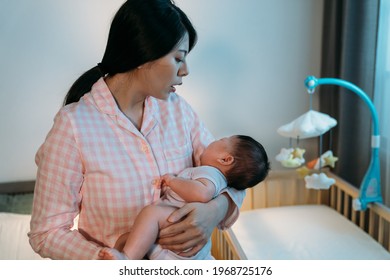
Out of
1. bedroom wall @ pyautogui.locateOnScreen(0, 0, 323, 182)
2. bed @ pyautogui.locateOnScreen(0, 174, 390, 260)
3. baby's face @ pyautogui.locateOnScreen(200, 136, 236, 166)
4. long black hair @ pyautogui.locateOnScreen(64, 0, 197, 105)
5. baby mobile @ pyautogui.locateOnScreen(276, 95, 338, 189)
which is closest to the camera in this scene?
long black hair @ pyautogui.locateOnScreen(64, 0, 197, 105)

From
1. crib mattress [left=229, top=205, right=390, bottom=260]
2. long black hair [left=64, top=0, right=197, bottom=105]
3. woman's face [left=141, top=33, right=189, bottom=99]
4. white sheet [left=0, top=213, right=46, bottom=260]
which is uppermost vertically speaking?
long black hair [left=64, top=0, right=197, bottom=105]

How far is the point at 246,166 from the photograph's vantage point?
0.85 metres

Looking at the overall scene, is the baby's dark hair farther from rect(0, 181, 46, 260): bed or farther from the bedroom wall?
rect(0, 181, 46, 260): bed

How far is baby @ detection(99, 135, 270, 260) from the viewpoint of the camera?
707mm

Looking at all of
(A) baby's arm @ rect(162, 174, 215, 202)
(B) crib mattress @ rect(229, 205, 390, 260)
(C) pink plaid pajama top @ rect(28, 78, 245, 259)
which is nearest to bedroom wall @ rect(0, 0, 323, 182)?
(B) crib mattress @ rect(229, 205, 390, 260)

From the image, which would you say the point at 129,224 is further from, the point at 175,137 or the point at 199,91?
the point at 199,91

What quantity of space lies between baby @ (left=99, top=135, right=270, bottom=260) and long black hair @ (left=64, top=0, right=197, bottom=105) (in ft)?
0.70

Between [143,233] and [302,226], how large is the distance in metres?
0.95

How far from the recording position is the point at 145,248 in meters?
0.71

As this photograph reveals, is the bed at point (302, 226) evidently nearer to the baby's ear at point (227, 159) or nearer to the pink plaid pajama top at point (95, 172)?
the baby's ear at point (227, 159)

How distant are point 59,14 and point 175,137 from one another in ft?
1.50

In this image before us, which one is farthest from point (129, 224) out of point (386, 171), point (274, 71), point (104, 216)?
point (386, 171)

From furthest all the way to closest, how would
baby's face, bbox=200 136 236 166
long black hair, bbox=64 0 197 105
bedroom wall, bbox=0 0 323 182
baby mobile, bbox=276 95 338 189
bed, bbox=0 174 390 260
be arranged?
baby mobile, bbox=276 95 338 189
bed, bbox=0 174 390 260
bedroom wall, bbox=0 0 323 182
baby's face, bbox=200 136 236 166
long black hair, bbox=64 0 197 105

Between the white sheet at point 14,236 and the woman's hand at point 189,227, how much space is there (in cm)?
81
